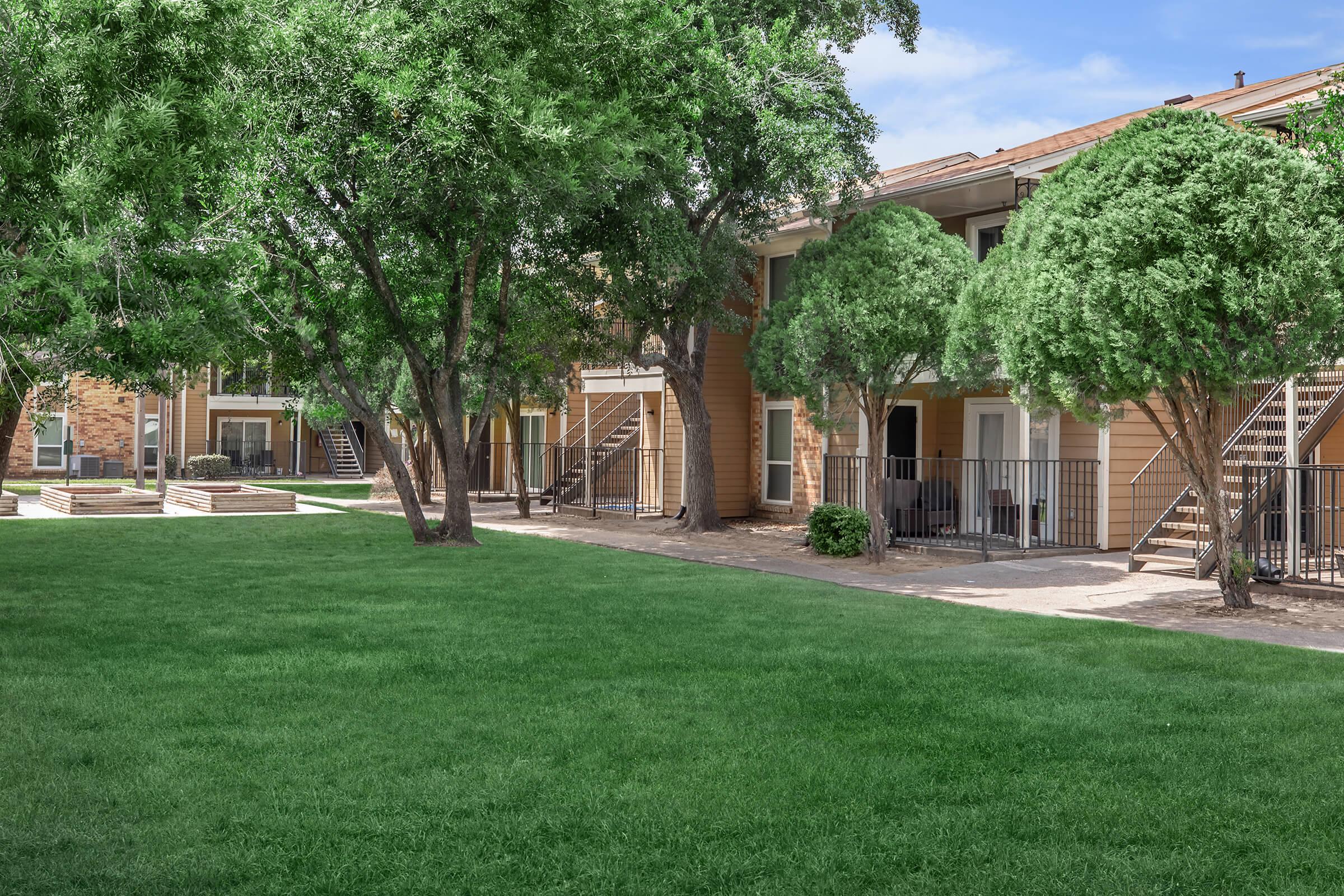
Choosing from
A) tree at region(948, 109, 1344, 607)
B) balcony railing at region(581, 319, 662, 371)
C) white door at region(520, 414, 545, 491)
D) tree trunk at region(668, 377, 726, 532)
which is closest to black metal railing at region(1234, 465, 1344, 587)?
tree at region(948, 109, 1344, 607)

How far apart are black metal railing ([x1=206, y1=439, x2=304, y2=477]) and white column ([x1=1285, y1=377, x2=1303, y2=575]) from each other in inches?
1428

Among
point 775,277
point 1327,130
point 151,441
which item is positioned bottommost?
point 151,441

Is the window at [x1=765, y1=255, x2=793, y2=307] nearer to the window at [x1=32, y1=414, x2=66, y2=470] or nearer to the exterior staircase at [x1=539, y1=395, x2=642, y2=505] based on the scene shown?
the exterior staircase at [x1=539, y1=395, x2=642, y2=505]

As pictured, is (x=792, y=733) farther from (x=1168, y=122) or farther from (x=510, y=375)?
(x=510, y=375)

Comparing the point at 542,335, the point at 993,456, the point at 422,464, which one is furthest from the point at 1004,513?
the point at 422,464

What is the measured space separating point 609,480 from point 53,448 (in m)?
24.9

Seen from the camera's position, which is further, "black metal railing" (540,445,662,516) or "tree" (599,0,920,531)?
"black metal railing" (540,445,662,516)

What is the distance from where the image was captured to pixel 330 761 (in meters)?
5.54

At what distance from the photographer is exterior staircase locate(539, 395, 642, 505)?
2509cm

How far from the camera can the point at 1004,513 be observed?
1836cm

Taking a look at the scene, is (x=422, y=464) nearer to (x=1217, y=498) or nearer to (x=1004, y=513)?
(x=1004, y=513)

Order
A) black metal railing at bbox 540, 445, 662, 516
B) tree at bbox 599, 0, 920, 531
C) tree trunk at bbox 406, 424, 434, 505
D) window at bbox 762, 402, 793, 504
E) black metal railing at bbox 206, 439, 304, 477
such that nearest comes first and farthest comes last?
1. tree at bbox 599, 0, 920, 531
2. window at bbox 762, 402, 793, 504
3. black metal railing at bbox 540, 445, 662, 516
4. tree trunk at bbox 406, 424, 434, 505
5. black metal railing at bbox 206, 439, 304, 477

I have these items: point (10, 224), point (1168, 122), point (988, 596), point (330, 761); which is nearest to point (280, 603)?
point (10, 224)

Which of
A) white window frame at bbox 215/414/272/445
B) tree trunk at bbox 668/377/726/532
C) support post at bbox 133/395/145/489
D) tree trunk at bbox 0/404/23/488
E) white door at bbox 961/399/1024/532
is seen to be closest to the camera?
tree trunk at bbox 0/404/23/488
